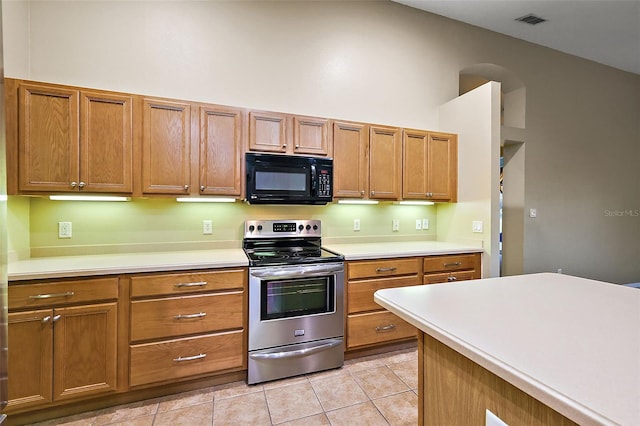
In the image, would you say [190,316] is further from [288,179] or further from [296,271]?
[288,179]

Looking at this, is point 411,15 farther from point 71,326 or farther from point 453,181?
point 71,326

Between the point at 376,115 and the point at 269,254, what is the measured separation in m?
1.96

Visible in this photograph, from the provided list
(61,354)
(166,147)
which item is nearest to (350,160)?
(166,147)

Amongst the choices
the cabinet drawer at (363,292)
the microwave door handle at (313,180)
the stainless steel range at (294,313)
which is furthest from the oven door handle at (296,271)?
the microwave door handle at (313,180)

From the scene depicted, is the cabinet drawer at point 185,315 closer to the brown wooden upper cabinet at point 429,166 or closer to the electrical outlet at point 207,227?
the electrical outlet at point 207,227

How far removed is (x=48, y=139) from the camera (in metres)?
2.11

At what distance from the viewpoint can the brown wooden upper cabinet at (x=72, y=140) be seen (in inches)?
80.7

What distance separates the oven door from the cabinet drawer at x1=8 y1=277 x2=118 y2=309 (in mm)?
898

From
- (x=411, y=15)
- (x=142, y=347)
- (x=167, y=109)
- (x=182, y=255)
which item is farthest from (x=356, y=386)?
(x=411, y=15)

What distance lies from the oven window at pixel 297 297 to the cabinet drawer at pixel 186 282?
0.21 metres

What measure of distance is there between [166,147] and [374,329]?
2263 millimetres

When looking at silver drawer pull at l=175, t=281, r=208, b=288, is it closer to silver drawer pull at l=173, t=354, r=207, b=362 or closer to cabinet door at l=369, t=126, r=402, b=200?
silver drawer pull at l=173, t=354, r=207, b=362

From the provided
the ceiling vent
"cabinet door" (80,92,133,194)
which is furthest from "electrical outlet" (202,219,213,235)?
the ceiling vent

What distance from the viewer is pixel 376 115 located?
3.44 m
